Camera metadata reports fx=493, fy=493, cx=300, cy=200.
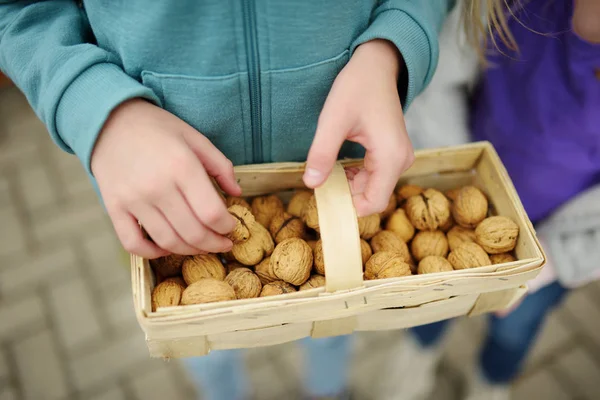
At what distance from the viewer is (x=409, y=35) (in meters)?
0.70

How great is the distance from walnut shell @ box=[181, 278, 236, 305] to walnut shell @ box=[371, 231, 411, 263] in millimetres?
249

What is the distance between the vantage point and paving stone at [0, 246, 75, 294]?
1657 mm

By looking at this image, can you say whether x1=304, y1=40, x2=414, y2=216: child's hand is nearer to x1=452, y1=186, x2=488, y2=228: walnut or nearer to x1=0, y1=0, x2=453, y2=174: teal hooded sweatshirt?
x1=0, y1=0, x2=453, y2=174: teal hooded sweatshirt

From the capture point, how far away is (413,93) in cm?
73

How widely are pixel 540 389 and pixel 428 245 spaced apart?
105cm

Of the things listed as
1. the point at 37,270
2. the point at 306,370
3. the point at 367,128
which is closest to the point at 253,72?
the point at 367,128

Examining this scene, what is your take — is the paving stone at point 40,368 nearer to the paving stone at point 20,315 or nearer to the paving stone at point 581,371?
the paving stone at point 20,315

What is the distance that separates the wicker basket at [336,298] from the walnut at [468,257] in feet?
0.16

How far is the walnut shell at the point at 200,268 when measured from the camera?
0.72 m

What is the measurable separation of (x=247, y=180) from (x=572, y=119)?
620 mm

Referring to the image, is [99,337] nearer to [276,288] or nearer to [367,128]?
[276,288]

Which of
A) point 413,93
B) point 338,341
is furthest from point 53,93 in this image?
point 338,341

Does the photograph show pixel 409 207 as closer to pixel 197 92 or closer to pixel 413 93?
pixel 413 93

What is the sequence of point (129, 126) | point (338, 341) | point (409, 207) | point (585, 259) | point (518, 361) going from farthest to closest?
Result: point (518, 361) → point (338, 341) → point (585, 259) → point (409, 207) → point (129, 126)
